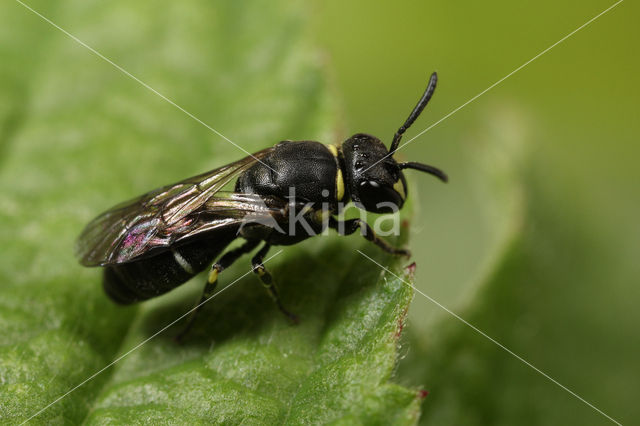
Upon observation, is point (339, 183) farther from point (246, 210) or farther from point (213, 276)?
point (213, 276)

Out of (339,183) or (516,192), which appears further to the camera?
(516,192)

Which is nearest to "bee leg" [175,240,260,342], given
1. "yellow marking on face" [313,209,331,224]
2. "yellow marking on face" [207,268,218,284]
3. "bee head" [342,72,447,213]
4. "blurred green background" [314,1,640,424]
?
"yellow marking on face" [207,268,218,284]

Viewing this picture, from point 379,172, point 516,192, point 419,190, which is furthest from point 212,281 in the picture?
point 419,190

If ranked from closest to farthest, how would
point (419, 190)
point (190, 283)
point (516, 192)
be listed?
point (190, 283) < point (516, 192) < point (419, 190)

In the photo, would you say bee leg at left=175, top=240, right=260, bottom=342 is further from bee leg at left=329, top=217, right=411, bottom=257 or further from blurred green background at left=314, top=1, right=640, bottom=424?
blurred green background at left=314, top=1, right=640, bottom=424

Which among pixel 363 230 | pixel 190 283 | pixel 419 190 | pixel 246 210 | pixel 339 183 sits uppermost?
pixel 339 183

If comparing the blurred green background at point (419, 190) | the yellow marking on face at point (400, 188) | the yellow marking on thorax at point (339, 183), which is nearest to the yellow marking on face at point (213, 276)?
the blurred green background at point (419, 190)
